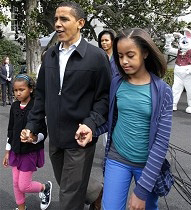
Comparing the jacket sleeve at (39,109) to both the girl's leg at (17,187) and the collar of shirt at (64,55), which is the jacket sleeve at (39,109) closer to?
the collar of shirt at (64,55)

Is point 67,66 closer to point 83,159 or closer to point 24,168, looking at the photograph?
point 83,159

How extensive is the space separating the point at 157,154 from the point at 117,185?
0.37 m

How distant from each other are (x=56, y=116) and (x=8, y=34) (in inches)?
755

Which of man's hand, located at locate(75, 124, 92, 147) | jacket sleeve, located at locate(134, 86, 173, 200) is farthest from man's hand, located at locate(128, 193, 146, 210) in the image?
man's hand, located at locate(75, 124, 92, 147)

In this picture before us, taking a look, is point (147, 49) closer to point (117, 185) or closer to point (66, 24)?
point (66, 24)

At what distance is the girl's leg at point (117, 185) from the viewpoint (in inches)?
83.7

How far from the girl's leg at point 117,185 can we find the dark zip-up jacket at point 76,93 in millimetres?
318

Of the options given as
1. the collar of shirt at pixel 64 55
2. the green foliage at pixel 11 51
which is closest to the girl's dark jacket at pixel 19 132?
the collar of shirt at pixel 64 55

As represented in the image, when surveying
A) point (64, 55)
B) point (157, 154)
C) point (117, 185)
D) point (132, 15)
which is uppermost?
point (132, 15)

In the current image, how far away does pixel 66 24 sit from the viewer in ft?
7.61

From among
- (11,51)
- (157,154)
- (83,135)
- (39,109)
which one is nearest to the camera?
(157,154)

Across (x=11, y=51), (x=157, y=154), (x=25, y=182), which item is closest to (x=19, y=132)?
(x=25, y=182)

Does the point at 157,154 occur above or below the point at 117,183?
above

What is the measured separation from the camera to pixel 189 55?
784 cm
